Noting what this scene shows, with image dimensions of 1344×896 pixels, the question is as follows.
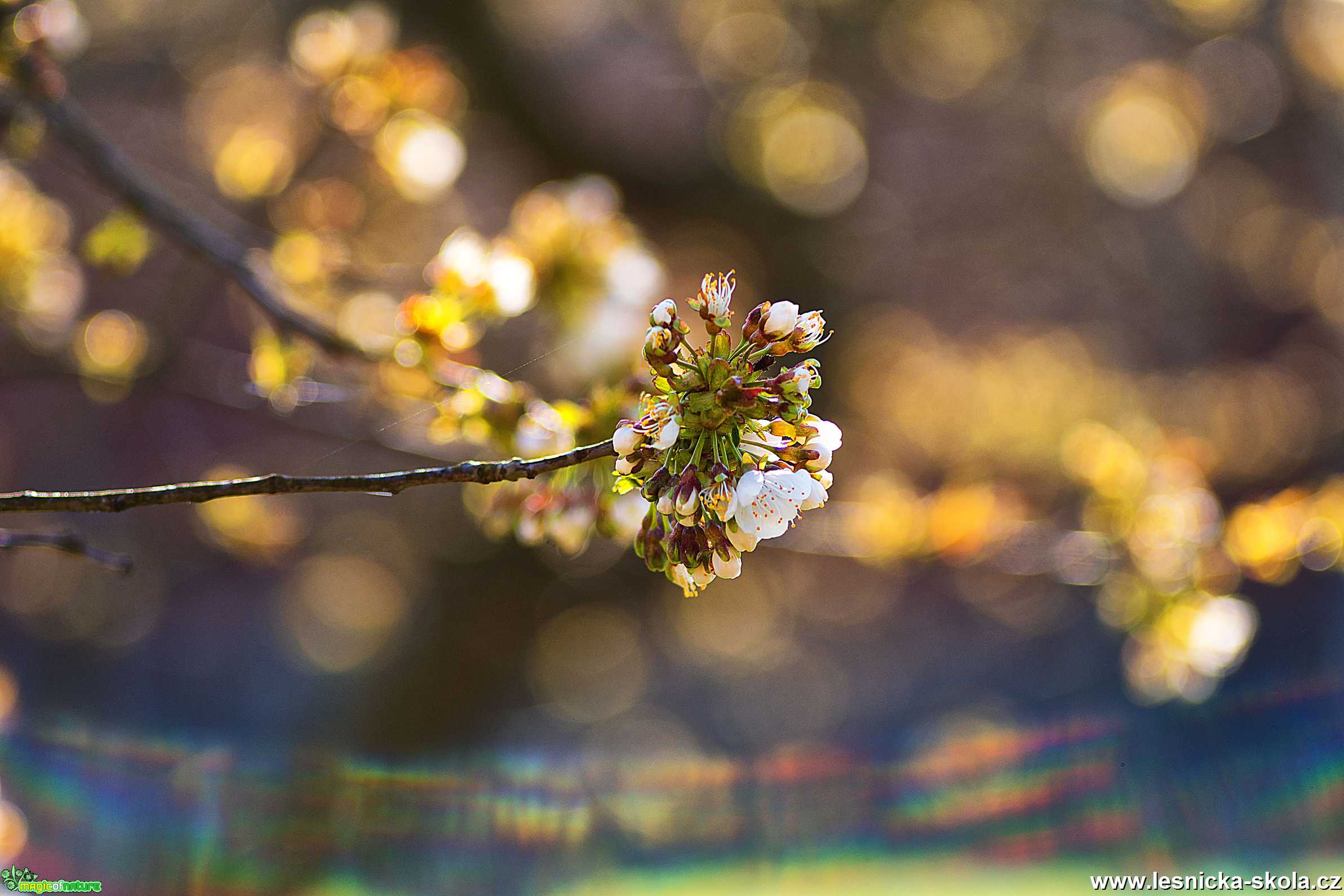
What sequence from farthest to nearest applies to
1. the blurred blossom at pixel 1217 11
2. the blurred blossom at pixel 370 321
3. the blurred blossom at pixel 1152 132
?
1. the blurred blossom at pixel 1152 132
2. the blurred blossom at pixel 1217 11
3. the blurred blossom at pixel 370 321

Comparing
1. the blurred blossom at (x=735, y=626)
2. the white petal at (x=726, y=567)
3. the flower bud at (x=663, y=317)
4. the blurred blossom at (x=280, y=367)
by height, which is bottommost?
the white petal at (x=726, y=567)

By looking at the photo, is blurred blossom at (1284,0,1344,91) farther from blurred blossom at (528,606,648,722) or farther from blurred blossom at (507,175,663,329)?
blurred blossom at (528,606,648,722)

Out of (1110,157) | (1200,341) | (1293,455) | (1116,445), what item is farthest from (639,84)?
(1116,445)

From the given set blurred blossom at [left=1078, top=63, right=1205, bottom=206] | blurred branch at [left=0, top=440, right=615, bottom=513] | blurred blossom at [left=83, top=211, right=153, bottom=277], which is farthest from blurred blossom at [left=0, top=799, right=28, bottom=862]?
blurred blossom at [left=1078, top=63, right=1205, bottom=206]

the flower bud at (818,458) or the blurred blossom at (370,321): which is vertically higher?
the blurred blossom at (370,321)

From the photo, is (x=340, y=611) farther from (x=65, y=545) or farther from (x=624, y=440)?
(x=624, y=440)

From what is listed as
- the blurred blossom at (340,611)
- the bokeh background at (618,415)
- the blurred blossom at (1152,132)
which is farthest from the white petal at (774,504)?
the blurred blossom at (340,611)

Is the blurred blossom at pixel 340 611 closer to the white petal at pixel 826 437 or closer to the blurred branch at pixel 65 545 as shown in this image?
the blurred branch at pixel 65 545
